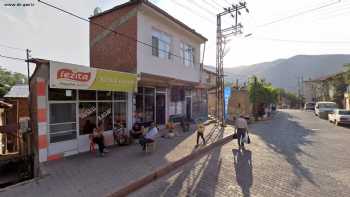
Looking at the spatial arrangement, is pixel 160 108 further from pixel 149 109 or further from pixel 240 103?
pixel 240 103

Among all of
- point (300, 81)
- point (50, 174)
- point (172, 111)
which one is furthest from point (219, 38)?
point (300, 81)

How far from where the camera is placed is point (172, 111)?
50.4 feet

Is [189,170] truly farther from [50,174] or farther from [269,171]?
[50,174]

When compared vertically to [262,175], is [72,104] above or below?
above

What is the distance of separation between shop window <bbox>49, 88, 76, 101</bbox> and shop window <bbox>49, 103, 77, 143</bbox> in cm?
23

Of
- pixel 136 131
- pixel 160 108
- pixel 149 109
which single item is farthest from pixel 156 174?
pixel 160 108

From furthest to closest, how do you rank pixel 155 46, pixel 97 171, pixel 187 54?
pixel 187 54
pixel 155 46
pixel 97 171

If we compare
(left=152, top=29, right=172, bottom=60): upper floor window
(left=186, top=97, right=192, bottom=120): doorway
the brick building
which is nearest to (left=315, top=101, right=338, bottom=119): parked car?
(left=186, top=97, right=192, bottom=120): doorway

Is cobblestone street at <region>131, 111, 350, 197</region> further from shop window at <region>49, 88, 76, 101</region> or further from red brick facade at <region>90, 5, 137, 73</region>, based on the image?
red brick facade at <region>90, 5, 137, 73</region>

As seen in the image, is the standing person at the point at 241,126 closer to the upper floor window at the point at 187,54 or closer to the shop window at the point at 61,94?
the upper floor window at the point at 187,54

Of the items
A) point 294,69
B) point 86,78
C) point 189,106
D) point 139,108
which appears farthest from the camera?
point 294,69

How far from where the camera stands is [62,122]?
8.41 meters

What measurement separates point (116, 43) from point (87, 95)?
14.0 feet

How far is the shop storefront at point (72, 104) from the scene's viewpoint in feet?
24.5
